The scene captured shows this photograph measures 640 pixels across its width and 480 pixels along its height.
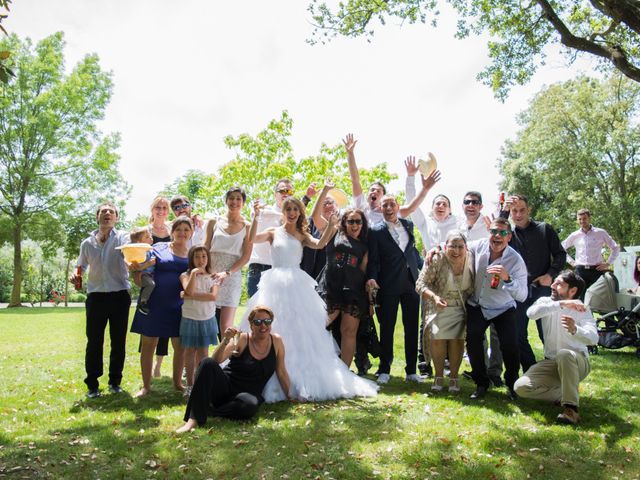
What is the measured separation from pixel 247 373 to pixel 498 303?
3.00m

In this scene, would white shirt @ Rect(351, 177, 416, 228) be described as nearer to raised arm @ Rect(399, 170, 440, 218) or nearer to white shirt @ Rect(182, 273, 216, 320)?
raised arm @ Rect(399, 170, 440, 218)

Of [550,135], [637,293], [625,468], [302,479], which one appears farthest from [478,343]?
[550,135]

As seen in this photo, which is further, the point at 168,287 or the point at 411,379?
the point at 411,379

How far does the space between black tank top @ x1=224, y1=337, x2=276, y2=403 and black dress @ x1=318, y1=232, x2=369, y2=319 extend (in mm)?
1457

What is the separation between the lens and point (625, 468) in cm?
446

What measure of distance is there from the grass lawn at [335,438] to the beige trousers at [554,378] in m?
0.22

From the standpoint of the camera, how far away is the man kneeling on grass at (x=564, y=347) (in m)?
5.56

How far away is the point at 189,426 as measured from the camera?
5254 millimetres

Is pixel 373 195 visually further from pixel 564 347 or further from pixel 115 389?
pixel 115 389

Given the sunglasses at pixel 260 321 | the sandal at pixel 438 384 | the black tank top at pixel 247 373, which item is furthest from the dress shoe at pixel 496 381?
the sunglasses at pixel 260 321

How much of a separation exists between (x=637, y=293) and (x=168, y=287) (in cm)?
840

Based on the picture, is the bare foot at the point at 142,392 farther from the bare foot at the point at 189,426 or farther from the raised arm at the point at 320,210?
the raised arm at the point at 320,210

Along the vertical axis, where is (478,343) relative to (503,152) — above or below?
below

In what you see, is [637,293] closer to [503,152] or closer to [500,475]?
[500,475]
